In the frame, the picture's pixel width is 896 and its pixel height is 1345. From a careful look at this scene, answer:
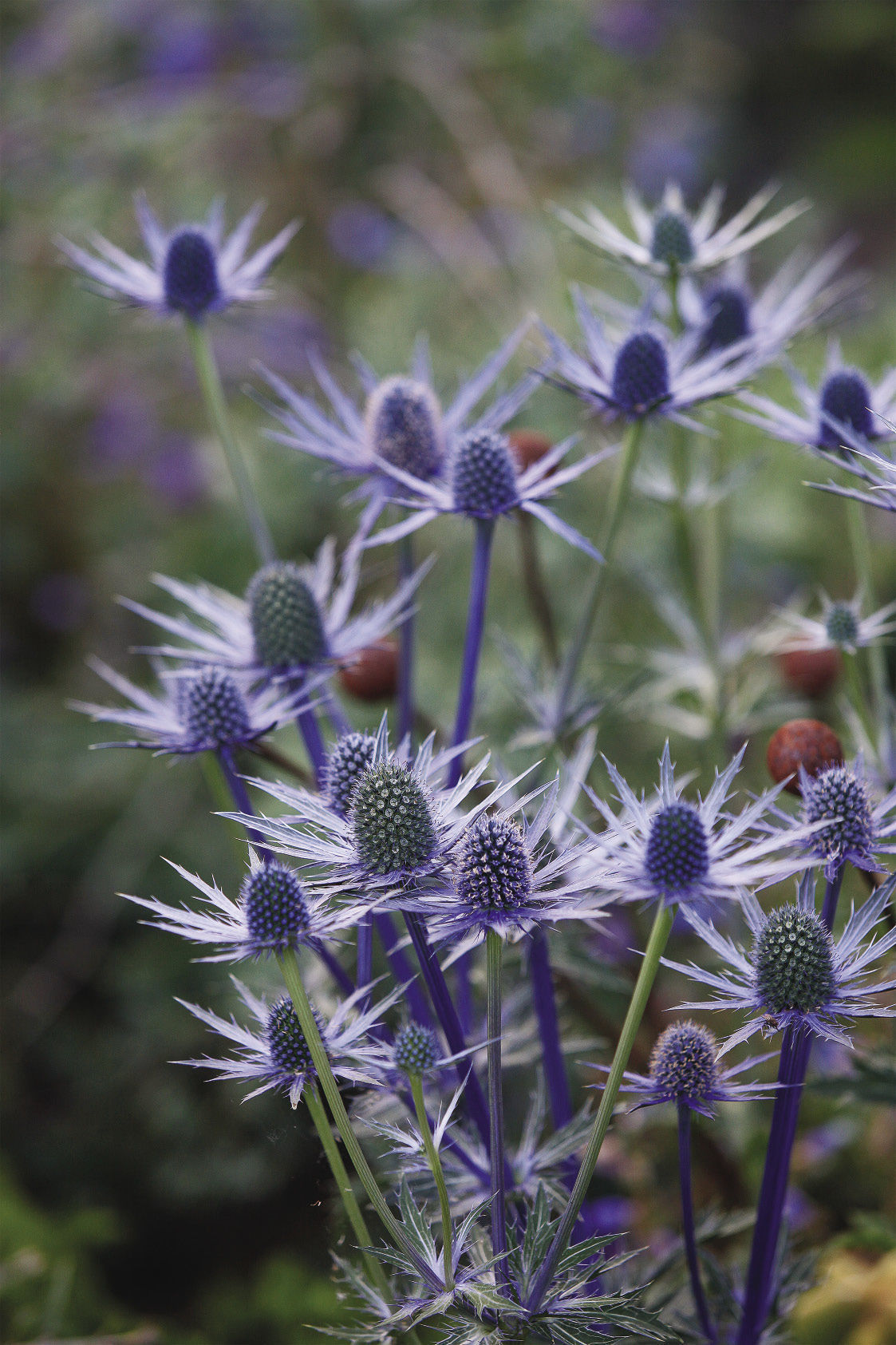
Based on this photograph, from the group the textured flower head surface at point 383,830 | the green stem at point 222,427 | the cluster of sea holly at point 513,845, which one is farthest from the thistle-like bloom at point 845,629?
the green stem at point 222,427

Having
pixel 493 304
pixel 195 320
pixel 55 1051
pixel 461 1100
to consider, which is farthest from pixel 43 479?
pixel 461 1100

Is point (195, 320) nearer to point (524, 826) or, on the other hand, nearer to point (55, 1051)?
point (524, 826)

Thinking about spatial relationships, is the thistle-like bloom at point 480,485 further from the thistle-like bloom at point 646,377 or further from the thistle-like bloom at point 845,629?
the thistle-like bloom at point 845,629

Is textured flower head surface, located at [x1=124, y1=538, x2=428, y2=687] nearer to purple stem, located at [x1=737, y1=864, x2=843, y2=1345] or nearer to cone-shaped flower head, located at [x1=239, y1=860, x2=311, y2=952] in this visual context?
cone-shaped flower head, located at [x1=239, y1=860, x2=311, y2=952]

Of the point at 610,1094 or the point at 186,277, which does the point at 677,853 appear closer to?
the point at 610,1094

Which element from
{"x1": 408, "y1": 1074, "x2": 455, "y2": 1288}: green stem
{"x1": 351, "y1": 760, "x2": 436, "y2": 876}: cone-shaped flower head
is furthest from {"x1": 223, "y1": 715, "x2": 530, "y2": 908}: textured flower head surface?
{"x1": 408, "y1": 1074, "x2": 455, "y2": 1288}: green stem

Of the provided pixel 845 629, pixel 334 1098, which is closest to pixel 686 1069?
pixel 334 1098
